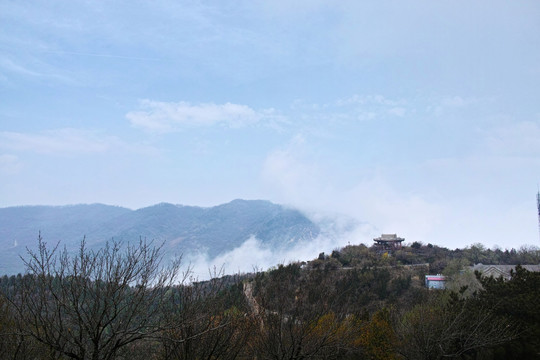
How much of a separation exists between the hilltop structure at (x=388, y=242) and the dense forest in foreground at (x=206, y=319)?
52.5 metres

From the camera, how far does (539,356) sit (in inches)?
572

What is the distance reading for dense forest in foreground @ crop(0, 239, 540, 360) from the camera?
306 inches

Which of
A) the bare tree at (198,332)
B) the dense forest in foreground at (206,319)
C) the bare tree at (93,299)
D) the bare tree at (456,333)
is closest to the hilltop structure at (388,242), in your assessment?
the dense forest in foreground at (206,319)

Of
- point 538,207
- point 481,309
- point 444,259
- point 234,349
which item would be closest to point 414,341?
point 481,309

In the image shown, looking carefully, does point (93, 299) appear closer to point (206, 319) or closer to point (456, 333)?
point (206, 319)

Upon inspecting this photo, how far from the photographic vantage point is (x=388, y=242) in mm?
73312

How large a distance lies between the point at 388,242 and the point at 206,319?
67.0 metres

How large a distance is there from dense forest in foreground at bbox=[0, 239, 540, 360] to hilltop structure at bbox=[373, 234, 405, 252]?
5252 cm

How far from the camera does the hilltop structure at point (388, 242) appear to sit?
72.3m

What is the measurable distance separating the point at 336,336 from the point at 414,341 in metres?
3.93

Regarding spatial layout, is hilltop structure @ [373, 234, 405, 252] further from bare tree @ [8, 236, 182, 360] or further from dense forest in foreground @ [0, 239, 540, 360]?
bare tree @ [8, 236, 182, 360]

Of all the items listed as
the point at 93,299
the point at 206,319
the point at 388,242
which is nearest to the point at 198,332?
the point at 206,319

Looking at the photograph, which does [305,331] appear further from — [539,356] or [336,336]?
[539,356]

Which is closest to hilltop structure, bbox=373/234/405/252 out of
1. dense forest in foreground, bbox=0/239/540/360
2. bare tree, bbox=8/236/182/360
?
dense forest in foreground, bbox=0/239/540/360
